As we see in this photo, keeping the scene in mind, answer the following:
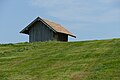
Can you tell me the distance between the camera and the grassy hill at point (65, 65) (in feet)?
63.7

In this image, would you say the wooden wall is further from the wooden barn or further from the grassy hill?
the grassy hill

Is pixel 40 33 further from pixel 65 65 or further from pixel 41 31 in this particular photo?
pixel 65 65

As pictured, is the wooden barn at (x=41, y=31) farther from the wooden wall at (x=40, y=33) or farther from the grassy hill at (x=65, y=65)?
the grassy hill at (x=65, y=65)

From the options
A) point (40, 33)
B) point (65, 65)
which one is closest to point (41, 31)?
point (40, 33)

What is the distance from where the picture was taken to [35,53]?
29.0m

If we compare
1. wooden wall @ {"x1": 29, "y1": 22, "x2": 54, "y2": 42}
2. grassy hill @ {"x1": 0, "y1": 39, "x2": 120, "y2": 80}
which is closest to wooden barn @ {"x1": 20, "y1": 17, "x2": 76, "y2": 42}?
wooden wall @ {"x1": 29, "y1": 22, "x2": 54, "y2": 42}

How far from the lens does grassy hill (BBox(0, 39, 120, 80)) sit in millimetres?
19422

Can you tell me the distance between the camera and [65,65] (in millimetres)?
22297

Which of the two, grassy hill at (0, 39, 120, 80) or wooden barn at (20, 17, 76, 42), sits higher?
wooden barn at (20, 17, 76, 42)

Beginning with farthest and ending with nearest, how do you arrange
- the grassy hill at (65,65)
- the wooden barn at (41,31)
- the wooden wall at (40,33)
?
1. the wooden wall at (40,33)
2. the wooden barn at (41,31)
3. the grassy hill at (65,65)

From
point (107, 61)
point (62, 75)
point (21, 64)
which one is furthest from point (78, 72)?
point (21, 64)

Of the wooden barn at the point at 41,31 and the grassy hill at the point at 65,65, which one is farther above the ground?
the wooden barn at the point at 41,31

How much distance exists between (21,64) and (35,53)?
4546 mm

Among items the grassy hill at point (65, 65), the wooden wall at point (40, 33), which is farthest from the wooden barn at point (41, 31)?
the grassy hill at point (65, 65)
